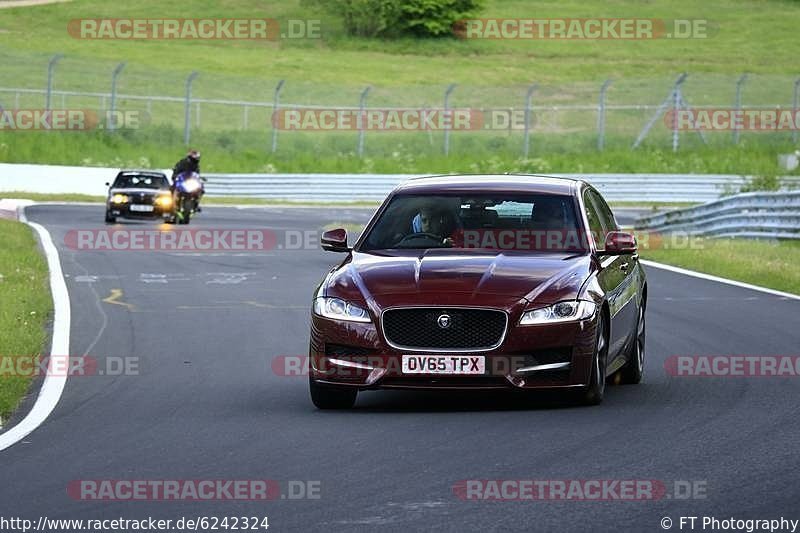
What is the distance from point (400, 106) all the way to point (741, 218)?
3529 cm

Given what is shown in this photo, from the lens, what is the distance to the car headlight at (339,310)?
36.1ft

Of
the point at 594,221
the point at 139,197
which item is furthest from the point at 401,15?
the point at 594,221

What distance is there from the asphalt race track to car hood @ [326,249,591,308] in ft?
2.38

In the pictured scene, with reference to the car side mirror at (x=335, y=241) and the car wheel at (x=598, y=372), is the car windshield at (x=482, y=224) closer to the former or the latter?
the car side mirror at (x=335, y=241)

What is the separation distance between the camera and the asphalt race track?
7762 mm

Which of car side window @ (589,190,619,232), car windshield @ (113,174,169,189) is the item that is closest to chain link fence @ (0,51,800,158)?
car windshield @ (113,174,169,189)

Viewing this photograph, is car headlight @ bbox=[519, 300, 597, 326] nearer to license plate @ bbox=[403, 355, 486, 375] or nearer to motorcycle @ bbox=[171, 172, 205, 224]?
license plate @ bbox=[403, 355, 486, 375]

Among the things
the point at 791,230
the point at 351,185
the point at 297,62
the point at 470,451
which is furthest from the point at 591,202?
the point at 297,62

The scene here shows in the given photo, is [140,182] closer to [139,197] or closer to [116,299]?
[139,197]

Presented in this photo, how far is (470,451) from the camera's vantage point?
9.39 m

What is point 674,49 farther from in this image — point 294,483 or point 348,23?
point 294,483

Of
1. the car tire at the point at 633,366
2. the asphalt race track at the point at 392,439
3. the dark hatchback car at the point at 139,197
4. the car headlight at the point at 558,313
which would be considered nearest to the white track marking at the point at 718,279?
the asphalt race track at the point at 392,439

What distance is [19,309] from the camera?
1761 centimetres

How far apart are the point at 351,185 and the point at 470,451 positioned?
4318 cm
